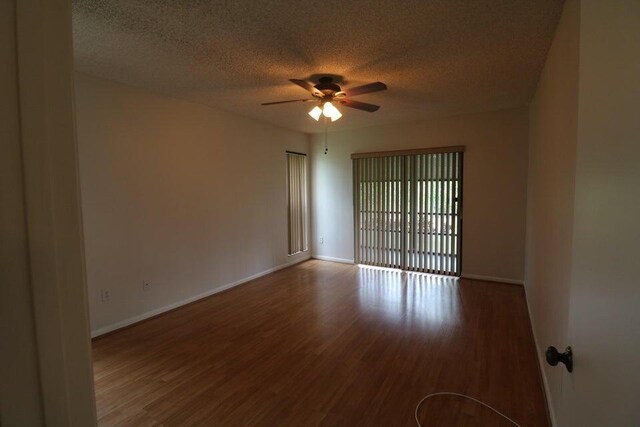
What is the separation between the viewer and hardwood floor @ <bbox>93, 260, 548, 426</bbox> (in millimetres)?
2059

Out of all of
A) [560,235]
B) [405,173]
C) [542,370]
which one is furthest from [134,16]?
[405,173]

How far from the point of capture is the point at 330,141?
6035 mm

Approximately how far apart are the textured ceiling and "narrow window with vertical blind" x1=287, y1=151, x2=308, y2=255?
2212 millimetres

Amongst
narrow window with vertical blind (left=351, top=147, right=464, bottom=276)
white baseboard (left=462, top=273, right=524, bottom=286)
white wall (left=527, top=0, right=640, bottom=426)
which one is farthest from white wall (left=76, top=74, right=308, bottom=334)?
white wall (left=527, top=0, right=640, bottom=426)

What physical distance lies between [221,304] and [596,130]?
12.9ft

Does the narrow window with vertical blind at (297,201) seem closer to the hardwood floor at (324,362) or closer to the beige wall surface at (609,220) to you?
the hardwood floor at (324,362)

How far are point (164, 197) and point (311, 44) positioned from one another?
2.41m

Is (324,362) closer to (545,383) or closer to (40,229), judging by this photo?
(545,383)

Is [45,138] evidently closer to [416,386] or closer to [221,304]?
[416,386]

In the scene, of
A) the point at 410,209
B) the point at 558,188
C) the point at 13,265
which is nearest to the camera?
the point at 13,265

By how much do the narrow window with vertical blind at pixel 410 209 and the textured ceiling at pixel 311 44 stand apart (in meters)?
1.50

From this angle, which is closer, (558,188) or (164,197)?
(558,188)

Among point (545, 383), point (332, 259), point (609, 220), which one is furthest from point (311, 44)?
point (332, 259)

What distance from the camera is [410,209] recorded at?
205 inches
